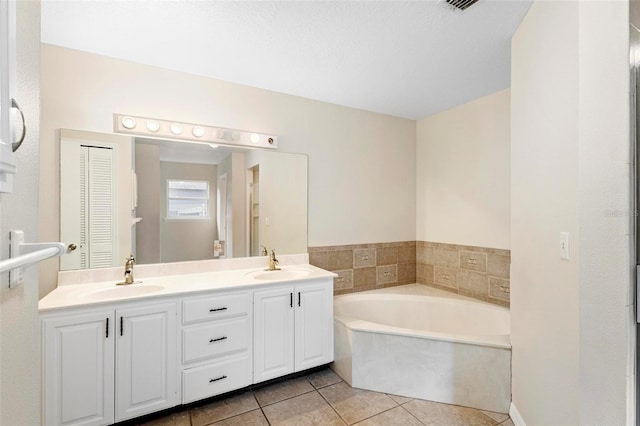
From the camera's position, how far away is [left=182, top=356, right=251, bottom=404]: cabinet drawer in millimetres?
1942

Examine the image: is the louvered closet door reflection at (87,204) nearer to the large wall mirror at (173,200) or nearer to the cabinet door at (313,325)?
the large wall mirror at (173,200)

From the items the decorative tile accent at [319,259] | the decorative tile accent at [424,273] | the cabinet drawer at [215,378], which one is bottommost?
the cabinet drawer at [215,378]

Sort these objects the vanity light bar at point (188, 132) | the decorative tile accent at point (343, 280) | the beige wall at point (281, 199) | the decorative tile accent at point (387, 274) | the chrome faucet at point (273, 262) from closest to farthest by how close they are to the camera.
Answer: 1. the vanity light bar at point (188, 132)
2. the chrome faucet at point (273, 262)
3. the beige wall at point (281, 199)
4. the decorative tile accent at point (343, 280)
5. the decorative tile accent at point (387, 274)

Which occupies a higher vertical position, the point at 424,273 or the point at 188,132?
the point at 188,132

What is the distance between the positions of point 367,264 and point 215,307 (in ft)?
5.76

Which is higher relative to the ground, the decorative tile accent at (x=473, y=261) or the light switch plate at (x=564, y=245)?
the light switch plate at (x=564, y=245)

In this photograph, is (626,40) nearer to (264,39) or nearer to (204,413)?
(264,39)

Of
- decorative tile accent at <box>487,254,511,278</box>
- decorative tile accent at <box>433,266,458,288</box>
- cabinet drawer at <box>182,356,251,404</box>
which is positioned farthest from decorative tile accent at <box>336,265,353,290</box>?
decorative tile accent at <box>487,254,511,278</box>

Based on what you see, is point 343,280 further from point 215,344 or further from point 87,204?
point 87,204

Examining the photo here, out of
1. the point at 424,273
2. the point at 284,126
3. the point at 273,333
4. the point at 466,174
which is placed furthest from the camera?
the point at 424,273

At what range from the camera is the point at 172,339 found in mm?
1899

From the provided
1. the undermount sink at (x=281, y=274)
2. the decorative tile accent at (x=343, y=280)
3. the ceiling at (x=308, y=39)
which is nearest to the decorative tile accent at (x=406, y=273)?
the decorative tile accent at (x=343, y=280)

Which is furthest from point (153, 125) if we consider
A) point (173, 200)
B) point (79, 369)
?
point (79, 369)

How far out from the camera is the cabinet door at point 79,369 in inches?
62.9
